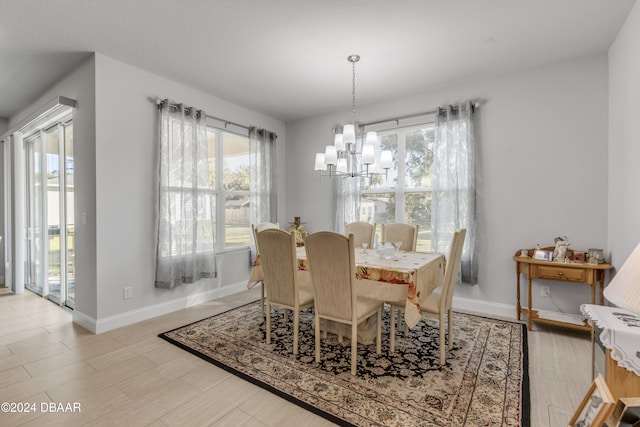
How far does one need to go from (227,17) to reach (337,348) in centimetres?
281

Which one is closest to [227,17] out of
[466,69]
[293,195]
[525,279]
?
[466,69]

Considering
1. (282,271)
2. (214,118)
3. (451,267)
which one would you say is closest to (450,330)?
(451,267)

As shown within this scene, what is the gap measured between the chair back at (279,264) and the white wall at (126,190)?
1602 mm

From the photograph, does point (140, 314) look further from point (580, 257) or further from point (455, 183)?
point (580, 257)

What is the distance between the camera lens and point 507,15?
7.73 feet

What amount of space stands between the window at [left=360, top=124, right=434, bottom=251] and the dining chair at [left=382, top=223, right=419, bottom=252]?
1.91 feet

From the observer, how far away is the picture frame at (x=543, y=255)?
2961 millimetres

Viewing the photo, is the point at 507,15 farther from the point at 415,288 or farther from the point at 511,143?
the point at 415,288

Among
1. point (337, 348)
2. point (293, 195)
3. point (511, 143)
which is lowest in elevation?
point (337, 348)

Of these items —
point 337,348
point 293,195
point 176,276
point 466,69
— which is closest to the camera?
point 337,348

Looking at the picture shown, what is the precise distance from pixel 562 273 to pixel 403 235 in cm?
147

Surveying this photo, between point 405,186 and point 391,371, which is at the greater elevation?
point 405,186

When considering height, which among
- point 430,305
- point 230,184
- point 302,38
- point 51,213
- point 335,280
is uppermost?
point 302,38

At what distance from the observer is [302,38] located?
8.77 ft
